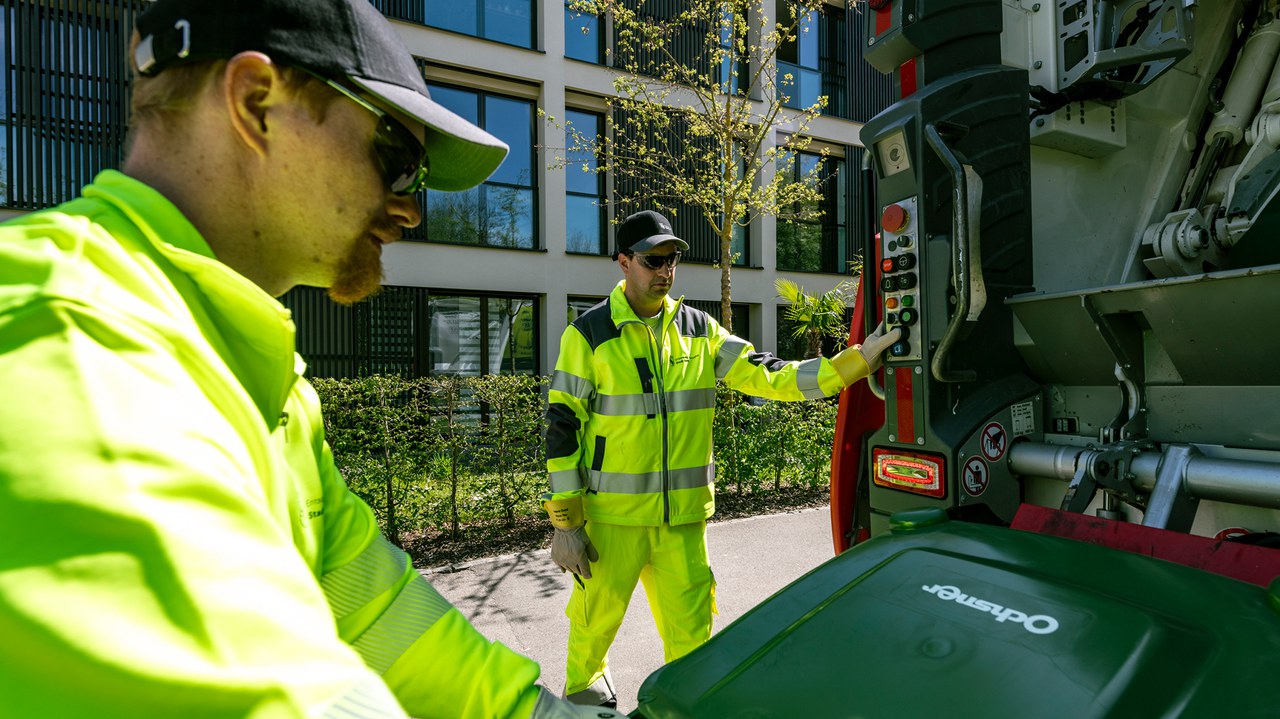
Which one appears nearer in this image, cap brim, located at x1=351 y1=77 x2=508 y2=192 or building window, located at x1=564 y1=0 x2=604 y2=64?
cap brim, located at x1=351 y1=77 x2=508 y2=192

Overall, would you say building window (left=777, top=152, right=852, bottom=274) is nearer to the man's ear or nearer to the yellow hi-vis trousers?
the yellow hi-vis trousers

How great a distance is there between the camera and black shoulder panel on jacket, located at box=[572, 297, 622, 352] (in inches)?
122

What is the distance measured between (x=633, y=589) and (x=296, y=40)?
8.17 ft

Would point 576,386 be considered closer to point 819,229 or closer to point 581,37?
point 581,37

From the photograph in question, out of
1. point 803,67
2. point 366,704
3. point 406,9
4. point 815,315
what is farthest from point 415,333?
point 366,704

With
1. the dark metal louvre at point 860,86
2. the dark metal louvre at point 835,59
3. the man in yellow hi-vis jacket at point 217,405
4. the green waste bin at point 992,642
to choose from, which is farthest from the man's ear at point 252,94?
the dark metal louvre at point 860,86

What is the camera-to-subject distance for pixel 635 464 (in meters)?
2.97

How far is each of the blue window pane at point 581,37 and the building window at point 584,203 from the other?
3.14 feet

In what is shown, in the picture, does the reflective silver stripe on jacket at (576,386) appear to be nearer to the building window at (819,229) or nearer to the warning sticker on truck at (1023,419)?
the warning sticker on truck at (1023,419)

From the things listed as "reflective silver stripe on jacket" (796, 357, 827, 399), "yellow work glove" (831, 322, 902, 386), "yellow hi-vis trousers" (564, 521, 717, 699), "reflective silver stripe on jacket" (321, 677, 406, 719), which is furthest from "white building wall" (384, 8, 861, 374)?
"reflective silver stripe on jacket" (321, 677, 406, 719)

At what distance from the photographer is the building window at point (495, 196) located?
37.7 feet

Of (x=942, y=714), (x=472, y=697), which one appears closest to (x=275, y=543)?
(x=472, y=697)

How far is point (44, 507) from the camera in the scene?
454mm

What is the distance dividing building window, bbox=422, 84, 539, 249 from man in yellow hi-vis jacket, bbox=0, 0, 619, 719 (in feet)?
35.3
